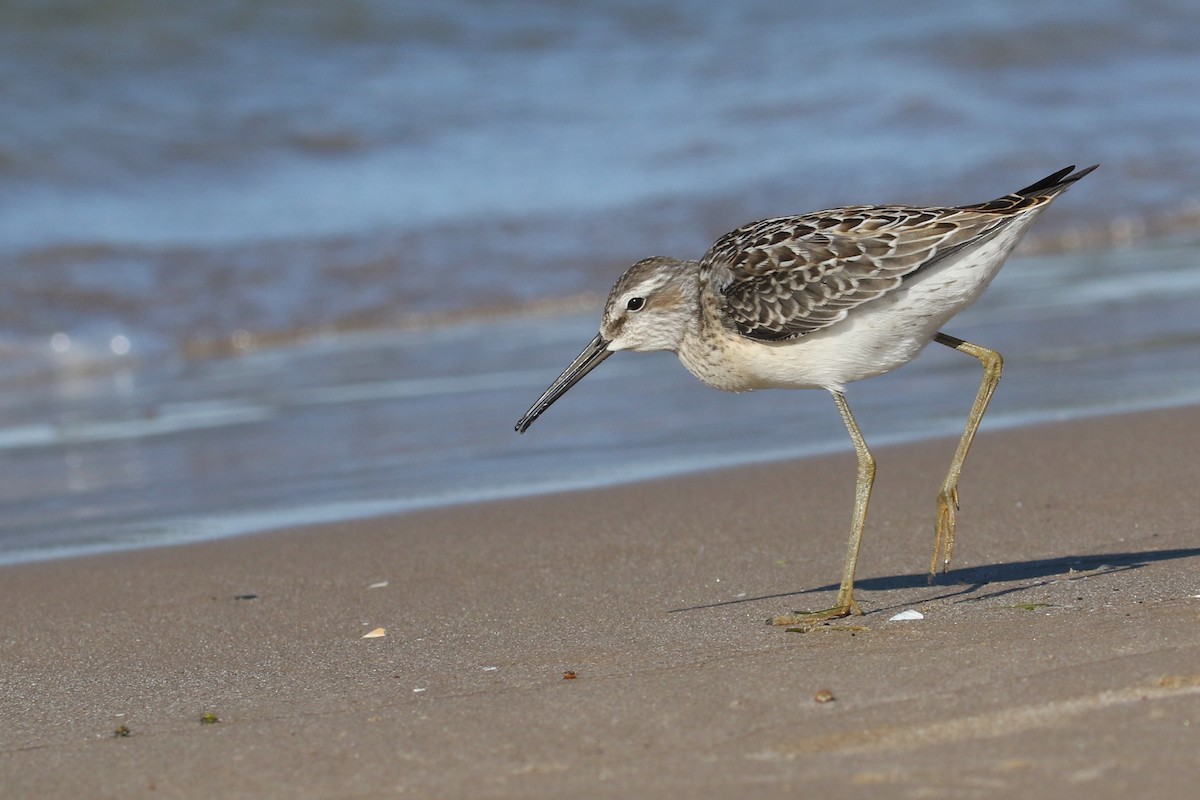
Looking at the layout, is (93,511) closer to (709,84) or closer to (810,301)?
(810,301)

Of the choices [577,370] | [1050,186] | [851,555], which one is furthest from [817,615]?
[1050,186]

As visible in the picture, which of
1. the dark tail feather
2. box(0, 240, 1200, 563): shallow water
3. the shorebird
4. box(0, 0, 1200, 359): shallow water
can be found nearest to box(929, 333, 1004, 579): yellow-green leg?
the shorebird

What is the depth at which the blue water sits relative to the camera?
332 inches

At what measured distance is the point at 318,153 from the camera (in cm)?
1792

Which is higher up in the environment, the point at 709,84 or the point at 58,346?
the point at 709,84

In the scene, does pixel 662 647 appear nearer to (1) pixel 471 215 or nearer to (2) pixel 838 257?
(2) pixel 838 257

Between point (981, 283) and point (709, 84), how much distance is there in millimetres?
15700

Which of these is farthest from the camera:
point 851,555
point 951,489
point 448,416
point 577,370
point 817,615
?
point 448,416

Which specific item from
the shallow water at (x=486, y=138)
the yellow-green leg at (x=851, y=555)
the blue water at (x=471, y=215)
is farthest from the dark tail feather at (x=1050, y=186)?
the shallow water at (x=486, y=138)

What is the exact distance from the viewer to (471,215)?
15.3m

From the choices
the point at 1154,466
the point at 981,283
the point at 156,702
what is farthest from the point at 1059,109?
the point at 156,702

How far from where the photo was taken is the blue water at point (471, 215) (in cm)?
843

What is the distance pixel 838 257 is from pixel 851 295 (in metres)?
0.16

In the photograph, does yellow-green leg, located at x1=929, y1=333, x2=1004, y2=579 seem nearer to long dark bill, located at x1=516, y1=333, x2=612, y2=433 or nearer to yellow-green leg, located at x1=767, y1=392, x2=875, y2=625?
yellow-green leg, located at x1=767, y1=392, x2=875, y2=625
